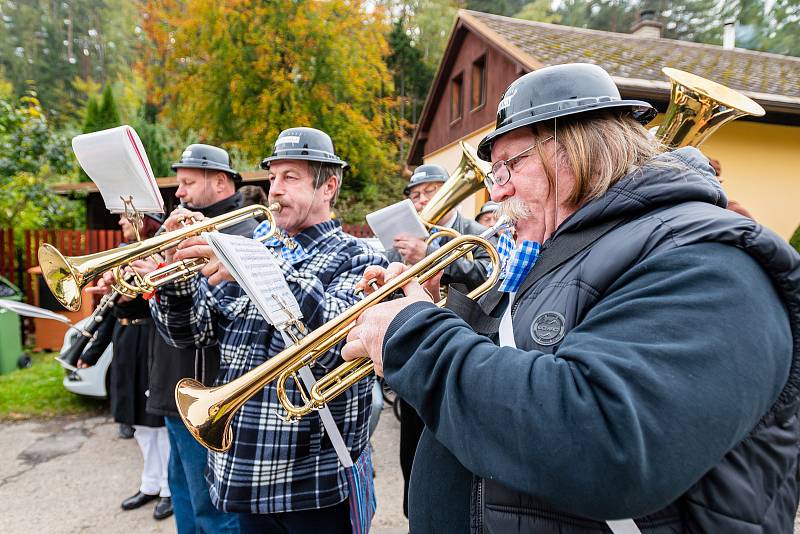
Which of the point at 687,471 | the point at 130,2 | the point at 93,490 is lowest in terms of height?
the point at 93,490

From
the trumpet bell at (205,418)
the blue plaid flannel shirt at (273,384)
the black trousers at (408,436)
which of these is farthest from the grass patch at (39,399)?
the trumpet bell at (205,418)

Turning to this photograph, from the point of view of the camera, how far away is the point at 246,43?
59.2 feet

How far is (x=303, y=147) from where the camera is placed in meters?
2.43

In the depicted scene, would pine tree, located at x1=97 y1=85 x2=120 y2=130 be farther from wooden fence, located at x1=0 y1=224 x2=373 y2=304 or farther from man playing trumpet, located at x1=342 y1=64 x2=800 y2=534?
man playing trumpet, located at x1=342 y1=64 x2=800 y2=534

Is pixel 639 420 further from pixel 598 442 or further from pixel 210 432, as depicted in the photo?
pixel 210 432

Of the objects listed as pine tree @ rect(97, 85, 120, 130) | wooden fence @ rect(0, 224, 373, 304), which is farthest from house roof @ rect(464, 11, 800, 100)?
pine tree @ rect(97, 85, 120, 130)

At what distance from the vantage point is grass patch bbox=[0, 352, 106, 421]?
5.41 metres

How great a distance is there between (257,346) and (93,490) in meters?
2.92

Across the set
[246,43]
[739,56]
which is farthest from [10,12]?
[739,56]

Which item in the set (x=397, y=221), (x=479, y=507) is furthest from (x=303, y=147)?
(x=479, y=507)

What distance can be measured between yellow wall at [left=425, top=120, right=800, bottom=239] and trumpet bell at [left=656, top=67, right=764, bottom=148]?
737cm

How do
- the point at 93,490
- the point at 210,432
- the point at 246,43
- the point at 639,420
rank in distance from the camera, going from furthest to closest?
1. the point at 246,43
2. the point at 93,490
3. the point at 210,432
4. the point at 639,420

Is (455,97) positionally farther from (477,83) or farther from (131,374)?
(131,374)

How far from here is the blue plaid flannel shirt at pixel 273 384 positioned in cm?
191
